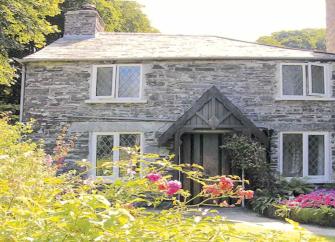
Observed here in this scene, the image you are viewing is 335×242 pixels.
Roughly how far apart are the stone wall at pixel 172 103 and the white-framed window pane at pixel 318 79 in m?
0.53

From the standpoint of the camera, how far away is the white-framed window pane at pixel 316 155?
48.9 ft

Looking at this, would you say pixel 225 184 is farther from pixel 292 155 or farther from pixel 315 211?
pixel 292 155

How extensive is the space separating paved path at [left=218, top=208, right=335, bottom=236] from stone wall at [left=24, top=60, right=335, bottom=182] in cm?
296

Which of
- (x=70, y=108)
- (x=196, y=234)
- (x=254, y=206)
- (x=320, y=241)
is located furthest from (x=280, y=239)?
(x=70, y=108)

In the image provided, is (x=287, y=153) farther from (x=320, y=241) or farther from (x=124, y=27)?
(x=124, y=27)

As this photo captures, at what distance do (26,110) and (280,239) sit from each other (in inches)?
551

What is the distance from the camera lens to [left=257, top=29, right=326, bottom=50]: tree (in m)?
52.0

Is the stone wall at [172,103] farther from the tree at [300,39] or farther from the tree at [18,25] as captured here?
the tree at [300,39]

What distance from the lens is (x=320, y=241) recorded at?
220 centimetres

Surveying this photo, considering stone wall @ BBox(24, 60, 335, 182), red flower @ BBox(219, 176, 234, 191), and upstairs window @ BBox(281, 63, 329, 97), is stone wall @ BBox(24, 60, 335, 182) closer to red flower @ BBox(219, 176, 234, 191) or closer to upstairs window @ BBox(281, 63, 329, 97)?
upstairs window @ BBox(281, 63, 329, 97)

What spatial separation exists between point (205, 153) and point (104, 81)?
4356 mm

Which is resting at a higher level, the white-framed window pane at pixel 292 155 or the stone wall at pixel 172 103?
the stone wall at pixel 172 103

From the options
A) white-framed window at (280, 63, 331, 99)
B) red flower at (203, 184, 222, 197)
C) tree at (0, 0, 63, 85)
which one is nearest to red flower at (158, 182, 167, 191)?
red flower at (203, 184, 222, 197)

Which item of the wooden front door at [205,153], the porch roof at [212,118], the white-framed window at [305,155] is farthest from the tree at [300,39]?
the porch roof at [212,118]
